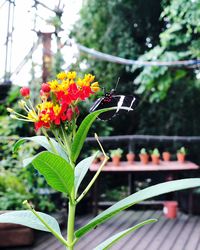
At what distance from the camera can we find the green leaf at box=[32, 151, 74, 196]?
97 centimetres

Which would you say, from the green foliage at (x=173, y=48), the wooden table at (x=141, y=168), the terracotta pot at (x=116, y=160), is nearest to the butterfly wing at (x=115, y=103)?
the wooden table at (x=141, y=168)

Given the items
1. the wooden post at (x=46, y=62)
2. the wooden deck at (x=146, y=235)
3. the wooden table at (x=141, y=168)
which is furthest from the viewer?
the wooden post at (x=46, y=62)

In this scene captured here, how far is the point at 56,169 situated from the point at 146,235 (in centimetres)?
282

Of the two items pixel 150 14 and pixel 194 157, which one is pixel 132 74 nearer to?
pixel 150 14

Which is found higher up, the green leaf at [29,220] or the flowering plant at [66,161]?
the flowering plant at [66,161]

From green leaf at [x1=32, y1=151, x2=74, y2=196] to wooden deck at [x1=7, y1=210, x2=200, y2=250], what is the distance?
233cm

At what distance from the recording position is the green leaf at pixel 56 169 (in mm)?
970

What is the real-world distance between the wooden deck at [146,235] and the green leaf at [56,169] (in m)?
2.33

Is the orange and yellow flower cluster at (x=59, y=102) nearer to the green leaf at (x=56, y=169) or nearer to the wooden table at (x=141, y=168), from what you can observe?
the green leaf at (x=56, y=169)

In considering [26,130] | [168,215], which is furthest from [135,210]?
[26,130]

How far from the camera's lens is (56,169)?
0.99 m

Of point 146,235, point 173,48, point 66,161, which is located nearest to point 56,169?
point 66,161

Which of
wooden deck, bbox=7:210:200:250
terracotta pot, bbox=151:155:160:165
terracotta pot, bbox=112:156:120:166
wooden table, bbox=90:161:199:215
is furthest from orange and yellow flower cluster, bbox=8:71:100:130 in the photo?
terracotta pot, bbox=151:155:160:165

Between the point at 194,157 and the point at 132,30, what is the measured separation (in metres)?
2.25
